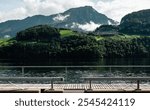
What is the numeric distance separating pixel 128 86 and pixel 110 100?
6911 mm

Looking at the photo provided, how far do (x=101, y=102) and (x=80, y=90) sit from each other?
5566 mm

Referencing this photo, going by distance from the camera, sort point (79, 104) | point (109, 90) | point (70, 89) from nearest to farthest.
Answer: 1. point (79, 104)
2. point (109, 90)
3. point (70, 89)

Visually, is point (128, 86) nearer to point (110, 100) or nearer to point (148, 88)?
point (148, 88)

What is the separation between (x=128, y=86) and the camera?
18.9 metres

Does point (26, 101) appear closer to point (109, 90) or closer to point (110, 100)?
point (110, 100)

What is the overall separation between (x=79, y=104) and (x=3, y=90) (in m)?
6.33

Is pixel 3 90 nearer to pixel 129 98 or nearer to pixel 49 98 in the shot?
pixel 49 98

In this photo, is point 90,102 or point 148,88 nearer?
point 90,102

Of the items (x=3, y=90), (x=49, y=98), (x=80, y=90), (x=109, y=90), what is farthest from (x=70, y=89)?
(x=49, y=98)

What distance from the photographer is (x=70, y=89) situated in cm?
1792

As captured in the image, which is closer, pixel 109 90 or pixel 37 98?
pixel 37 98

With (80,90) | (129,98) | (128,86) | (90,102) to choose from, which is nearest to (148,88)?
(128,86)

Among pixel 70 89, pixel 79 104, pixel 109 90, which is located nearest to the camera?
pixel 79 104

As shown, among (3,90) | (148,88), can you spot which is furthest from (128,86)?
(3,90)
